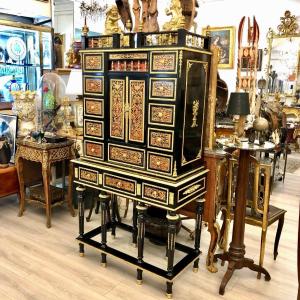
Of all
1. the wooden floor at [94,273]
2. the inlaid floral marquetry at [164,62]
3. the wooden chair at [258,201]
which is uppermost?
the inlaid floral marquetry at [164,62]

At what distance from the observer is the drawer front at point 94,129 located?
9.00 ft

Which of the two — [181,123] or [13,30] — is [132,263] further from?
[13,30]

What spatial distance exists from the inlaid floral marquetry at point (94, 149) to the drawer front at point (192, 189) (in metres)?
0.76

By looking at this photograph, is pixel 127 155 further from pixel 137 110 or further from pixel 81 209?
pixel 81 209

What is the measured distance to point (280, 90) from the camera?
7.70m

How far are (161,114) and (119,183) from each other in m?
0.65

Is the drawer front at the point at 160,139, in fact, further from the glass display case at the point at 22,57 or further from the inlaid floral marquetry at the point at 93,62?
the glass display case at the point at 22,57

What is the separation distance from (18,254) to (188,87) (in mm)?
2079

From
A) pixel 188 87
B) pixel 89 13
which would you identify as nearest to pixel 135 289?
pixel 188 87

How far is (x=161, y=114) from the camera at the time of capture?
237 centimetres

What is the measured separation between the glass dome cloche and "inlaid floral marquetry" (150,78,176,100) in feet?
6.27

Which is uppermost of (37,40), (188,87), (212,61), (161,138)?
(37,40)

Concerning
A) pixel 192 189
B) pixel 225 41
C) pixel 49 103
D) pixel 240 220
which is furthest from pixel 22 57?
pixel 225 41

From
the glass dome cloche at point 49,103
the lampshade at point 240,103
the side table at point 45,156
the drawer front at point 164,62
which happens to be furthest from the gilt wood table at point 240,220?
the glass dome cloche at point 49,103
